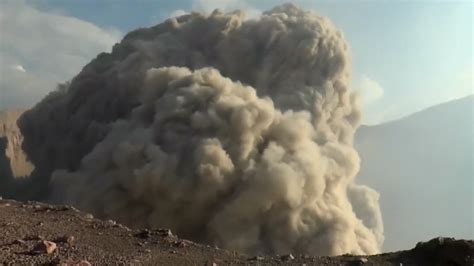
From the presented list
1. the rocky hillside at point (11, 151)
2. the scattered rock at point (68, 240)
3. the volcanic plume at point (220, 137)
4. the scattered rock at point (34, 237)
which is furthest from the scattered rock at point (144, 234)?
the rocky hillside at point (11, 151)

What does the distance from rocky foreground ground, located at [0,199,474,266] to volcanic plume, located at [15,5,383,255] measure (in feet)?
53.2

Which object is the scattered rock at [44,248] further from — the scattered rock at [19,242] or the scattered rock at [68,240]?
the scattered rock at [68,240]

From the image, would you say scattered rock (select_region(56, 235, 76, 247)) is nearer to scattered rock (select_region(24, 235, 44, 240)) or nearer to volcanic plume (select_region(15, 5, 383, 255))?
scattered rock (select_region(24, 235, 44, 240))

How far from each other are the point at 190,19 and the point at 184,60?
210 inches

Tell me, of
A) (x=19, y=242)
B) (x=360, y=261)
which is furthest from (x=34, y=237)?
(x=360, y=261)

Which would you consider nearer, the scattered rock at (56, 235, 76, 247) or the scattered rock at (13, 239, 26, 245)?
the scattered rock at (13, 239, 26, 245)

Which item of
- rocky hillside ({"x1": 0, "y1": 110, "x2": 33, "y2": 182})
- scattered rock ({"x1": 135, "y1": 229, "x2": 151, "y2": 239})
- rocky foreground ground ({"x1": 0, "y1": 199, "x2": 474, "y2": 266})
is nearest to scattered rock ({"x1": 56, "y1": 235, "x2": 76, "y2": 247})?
rocky foreground ground ({"x1": 0, "y1": 199, "x2": 474, "y2": 266})

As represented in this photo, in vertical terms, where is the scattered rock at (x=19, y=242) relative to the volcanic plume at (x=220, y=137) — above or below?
below

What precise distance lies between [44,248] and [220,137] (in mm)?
21794

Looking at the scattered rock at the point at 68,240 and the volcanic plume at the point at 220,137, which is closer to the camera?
the scattered rock at the point at 68,240

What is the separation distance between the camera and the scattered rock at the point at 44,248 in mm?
8828

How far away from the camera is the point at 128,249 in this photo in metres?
9.95

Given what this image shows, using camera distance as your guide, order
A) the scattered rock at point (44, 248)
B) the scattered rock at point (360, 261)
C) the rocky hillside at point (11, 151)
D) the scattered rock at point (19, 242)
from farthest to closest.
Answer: the rocky hillside at point (11, 151), the scattered rock at point (360, 261), the scattered rock at point (19, 242), the scattered rock at point (44, 248)

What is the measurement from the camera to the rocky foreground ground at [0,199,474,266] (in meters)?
9.12
